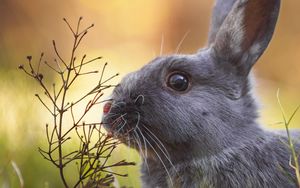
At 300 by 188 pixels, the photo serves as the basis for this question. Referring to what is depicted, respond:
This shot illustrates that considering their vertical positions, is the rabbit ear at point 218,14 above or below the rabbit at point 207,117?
above

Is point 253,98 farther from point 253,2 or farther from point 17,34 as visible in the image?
point 17,34

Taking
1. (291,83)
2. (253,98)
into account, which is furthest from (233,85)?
(291,83)

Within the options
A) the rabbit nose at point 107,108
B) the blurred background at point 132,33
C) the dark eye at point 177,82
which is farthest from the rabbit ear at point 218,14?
the blurred background at point 132,33

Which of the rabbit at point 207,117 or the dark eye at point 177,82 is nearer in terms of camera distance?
the rabbit at point 207,117

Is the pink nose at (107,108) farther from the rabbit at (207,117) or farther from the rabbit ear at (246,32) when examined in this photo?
the rabbit ear at (246,32)

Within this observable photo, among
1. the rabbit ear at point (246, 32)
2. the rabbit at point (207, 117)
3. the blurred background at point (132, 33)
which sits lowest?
the rabbit at point (207, 117)

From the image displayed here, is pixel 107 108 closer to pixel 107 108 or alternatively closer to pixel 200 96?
pixel 107 108
